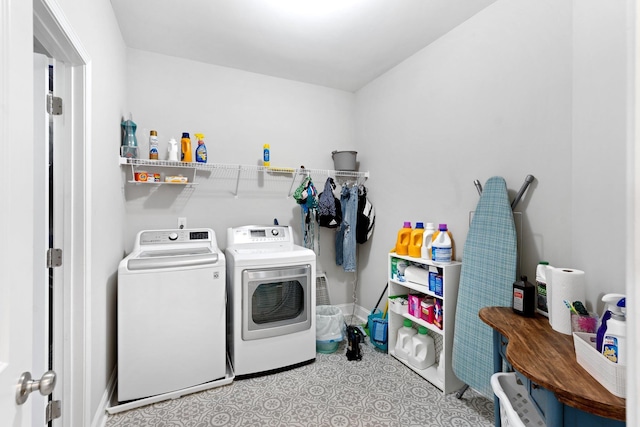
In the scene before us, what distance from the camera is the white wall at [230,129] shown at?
101 inches

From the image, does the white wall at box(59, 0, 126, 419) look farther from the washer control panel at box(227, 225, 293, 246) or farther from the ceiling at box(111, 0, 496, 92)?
the washer control panel at box(227, 225, 293, 246)

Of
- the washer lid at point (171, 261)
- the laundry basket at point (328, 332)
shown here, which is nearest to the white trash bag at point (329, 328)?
the laundry basket at point (328, 332)

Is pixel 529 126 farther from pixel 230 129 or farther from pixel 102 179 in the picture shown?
pixel 102 179

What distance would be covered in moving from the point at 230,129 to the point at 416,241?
2.01 meters

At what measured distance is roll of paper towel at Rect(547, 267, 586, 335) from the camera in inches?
50.5

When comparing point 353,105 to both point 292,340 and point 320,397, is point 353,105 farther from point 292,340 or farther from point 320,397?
point 320,397

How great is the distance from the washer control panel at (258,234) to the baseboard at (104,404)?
47.8 inches

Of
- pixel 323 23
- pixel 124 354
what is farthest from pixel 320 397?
pixel 323 23

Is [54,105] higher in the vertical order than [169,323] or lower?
higher

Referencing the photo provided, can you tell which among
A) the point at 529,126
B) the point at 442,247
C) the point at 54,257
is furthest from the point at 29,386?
the point at 529,126

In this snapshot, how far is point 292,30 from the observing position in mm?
2258

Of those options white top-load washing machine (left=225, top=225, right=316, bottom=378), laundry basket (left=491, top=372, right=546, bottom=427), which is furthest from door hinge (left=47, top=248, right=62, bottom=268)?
laundry basket (left=491, top=372, right=546, bottom=427)

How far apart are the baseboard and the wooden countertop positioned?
211 cm

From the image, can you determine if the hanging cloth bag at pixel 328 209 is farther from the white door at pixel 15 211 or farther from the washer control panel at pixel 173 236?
the white door at pixel 15 211
